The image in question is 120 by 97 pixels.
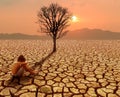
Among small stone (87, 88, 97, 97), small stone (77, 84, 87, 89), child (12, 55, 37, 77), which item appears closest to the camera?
small stone (87, 88, 97, 97)

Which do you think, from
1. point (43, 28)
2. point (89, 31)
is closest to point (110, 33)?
point (89, 31)

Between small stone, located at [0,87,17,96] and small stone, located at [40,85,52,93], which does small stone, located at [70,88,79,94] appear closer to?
small stone, located at [40,85,52,93]

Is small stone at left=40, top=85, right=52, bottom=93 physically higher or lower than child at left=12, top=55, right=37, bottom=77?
lower

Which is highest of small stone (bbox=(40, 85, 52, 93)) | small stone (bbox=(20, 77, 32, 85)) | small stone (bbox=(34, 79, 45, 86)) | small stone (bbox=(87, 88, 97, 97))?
small stone (bbox=(20, 77, 32, 85))

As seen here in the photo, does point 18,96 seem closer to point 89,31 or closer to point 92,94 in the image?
point 92,94

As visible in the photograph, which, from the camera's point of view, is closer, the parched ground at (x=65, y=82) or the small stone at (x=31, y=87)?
the parched ground at (x=65, y=82)

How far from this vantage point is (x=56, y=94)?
558 centimetres

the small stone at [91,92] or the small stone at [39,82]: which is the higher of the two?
the small stone at [39,82]

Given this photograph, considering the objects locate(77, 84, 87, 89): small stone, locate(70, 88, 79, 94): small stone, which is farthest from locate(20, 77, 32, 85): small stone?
locate(77, 84, 87, 89): small stone

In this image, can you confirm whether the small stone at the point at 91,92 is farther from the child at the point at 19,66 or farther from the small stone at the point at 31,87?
the child at the point at 19,66

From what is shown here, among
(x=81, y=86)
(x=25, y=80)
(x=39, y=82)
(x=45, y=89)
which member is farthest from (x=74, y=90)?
(x=25, y=80)

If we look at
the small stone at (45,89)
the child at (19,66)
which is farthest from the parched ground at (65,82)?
the child at (19,66)

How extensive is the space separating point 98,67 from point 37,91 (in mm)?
3896

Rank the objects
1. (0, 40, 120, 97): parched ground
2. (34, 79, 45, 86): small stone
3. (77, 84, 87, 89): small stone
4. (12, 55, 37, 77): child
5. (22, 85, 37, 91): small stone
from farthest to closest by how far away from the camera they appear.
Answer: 1. (12, 55, 37, 77): child
2. (34, 79, 45, 86): small stone
3. (77, 84, 87, 89): small stone
4. (22, 85, 37, 91): small stone
5. (0, 40, 120, 97): parched ground
